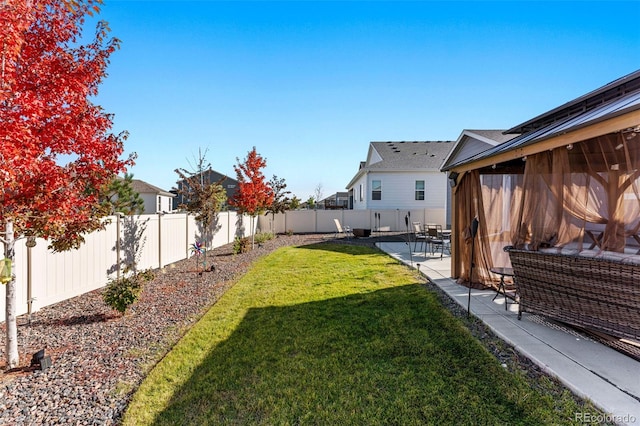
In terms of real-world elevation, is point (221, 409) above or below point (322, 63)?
below

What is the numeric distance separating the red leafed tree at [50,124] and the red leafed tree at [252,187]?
9550 mm

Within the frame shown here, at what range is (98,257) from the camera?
6090 millimetres

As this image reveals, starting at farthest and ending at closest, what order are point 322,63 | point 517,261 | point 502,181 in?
point 322,63, point 502,181, point 517,261

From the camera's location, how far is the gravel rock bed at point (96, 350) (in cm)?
256

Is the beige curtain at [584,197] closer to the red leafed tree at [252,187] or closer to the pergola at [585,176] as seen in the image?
the pergola at [585,176]

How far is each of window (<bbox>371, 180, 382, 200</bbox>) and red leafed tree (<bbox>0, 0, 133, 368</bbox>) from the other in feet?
61.4

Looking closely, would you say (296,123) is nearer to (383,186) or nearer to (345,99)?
(345,99)

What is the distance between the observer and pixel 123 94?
298 inches

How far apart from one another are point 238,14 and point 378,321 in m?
9.23

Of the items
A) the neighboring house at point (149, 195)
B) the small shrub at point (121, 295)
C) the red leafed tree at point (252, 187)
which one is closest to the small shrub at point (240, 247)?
the red leafed tree at point (252, 187)

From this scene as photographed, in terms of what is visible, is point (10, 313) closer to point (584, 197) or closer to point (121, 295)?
point (121, 295)

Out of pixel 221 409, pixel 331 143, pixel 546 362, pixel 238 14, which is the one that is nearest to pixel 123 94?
pixel 238 14

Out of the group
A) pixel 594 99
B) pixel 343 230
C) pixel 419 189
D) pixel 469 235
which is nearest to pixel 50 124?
pixel 469 235

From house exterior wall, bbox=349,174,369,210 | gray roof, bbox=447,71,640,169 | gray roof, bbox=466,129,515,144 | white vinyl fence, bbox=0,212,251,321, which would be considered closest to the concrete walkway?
gray roof, bbox=447,71,640,169
